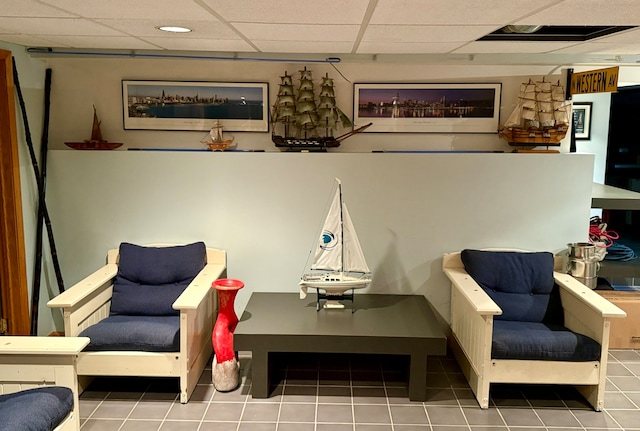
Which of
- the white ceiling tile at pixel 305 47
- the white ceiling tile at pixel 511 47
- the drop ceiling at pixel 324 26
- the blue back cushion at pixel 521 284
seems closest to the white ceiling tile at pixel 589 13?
the drop ceiling at pixel 324 26

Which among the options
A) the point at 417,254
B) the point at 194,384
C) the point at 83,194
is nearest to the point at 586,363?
the point at 417,254

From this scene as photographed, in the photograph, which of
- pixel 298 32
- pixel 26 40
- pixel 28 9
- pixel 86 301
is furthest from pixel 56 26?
pixel 86 301

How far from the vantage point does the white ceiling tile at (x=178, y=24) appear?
2867 mm

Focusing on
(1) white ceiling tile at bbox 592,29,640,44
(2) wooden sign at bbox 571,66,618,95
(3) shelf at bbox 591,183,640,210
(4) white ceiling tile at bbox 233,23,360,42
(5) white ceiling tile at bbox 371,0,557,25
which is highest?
(1) white ceiling tile at bbox 592,29,640,44

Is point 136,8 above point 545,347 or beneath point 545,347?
above

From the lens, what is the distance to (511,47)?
3.70 metres

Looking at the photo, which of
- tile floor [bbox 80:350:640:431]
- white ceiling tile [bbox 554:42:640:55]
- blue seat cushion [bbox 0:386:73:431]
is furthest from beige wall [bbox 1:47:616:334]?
blue seat cushion [bbox 0:386:73:431]

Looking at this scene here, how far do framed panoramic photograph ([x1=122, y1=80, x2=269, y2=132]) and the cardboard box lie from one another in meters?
3.00

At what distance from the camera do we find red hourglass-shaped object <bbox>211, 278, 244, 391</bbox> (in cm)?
359

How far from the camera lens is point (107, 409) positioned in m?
3.38

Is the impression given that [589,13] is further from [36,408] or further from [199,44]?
[36,408]

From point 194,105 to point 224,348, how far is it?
1925mm

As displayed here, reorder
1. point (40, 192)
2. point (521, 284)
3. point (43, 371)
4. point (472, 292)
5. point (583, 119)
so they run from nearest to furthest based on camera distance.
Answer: point (43, 371), point (472, 292), point (521, 284), point (40, 192), point (583, 119)

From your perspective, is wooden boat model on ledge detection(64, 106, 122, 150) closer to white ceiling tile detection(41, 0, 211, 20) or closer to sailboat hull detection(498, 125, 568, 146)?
white ceiling tile detection(41, 0, 211, 20)
